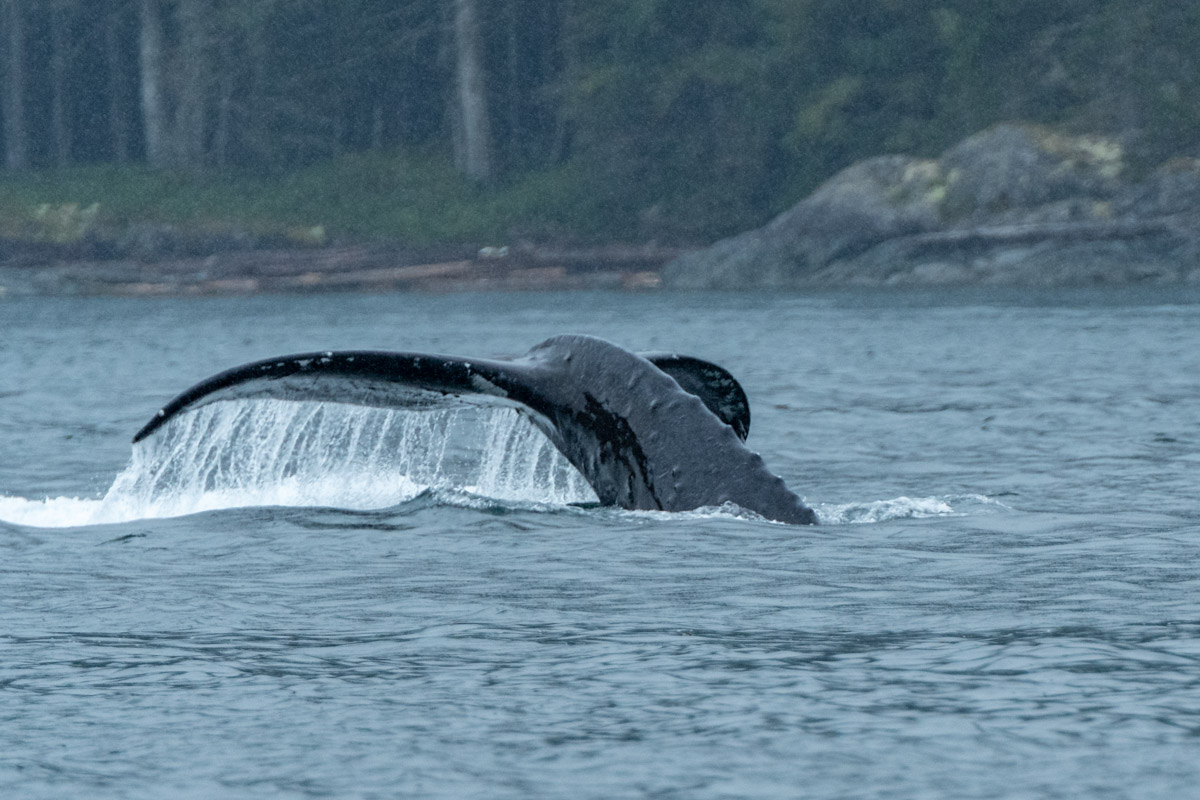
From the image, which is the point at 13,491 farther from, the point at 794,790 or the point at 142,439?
the point at 794,790

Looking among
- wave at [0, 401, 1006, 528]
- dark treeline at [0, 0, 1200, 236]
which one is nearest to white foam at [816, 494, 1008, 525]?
wave at [0, 401, 1006, 528]

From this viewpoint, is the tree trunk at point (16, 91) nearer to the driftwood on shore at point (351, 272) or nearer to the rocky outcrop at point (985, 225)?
the driftwood on shore at point (351, 272)

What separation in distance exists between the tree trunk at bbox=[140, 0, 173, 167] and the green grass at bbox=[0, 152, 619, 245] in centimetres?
115

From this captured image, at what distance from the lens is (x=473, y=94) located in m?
58.5

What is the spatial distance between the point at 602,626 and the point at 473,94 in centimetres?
5165

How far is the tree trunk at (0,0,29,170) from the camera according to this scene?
204 feet

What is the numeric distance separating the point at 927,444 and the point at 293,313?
2755cm

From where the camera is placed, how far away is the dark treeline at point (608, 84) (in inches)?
2037

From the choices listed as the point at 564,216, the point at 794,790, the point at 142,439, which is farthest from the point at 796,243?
the point at 794,790

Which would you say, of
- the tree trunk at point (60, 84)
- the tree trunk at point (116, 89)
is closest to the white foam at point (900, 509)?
the tree trunk at point (116, 89)

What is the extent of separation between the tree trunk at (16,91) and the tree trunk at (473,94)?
46.3 ft

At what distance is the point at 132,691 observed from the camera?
22.7 feet

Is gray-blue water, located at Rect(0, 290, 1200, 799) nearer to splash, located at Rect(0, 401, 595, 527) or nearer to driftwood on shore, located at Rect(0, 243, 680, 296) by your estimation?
splash, located at Rect(0, 401, 595, 527)

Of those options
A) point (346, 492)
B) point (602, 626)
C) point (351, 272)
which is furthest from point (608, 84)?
point (602, 626)
